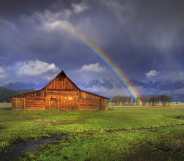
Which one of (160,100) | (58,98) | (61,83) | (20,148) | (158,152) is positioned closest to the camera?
(158,152)

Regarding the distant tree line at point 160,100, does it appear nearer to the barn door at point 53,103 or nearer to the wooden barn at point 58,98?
the wooden barn at point 58,98

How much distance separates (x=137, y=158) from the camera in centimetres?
1659

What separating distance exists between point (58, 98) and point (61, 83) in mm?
4437

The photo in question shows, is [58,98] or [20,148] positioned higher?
[58,98]

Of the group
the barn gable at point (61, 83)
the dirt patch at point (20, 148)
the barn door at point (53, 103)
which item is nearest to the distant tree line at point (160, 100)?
the barn gable at point (61, 83)

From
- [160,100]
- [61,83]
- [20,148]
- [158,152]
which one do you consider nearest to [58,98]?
[61,83]

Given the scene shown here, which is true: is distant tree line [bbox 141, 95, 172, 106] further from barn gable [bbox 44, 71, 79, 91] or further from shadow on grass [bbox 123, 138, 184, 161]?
shadow on grass [bbox 123, 138, 184, 161]

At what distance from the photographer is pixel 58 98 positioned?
244 feet

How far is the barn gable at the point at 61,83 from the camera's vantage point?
7469cm

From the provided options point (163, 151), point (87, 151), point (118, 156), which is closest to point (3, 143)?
point (87, 151)

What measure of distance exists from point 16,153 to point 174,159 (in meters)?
11.3

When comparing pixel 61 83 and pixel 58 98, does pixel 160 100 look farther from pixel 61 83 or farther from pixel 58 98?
pixel 58 98

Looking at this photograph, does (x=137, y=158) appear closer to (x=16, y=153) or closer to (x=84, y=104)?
(x=16, y=153)

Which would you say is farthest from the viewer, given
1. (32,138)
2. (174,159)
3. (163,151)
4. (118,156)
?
(32,138)
